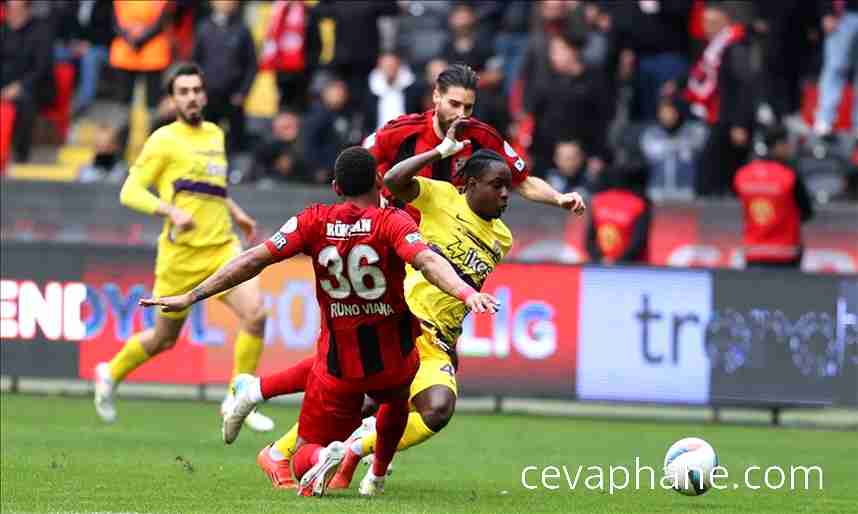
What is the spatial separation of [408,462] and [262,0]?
37.4 feet

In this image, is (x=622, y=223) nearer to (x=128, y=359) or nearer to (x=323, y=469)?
(x=128, y=359)

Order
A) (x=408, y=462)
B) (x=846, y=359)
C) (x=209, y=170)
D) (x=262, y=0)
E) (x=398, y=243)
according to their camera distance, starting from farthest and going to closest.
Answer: (x=262, y=0)
(x=846, y=359)
(x=209, y=170)
(x=408, y=462)
(x=398, y=243)

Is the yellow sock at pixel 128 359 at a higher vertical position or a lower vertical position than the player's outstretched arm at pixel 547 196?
lower

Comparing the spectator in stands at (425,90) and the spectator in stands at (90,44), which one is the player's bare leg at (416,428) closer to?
the spectator in stands at (425,90)

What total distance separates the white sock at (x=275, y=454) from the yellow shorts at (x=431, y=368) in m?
0.85

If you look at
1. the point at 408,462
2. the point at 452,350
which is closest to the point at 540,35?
the point at 408,462

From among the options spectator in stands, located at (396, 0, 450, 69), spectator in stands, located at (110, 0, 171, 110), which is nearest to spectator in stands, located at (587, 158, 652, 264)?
spectator in stands, located at (396, 0, 450, 69)

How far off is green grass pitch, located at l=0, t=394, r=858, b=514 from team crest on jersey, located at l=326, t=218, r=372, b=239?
1.44 metres

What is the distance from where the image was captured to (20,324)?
18.2 metres

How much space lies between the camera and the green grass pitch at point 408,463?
10680 mm

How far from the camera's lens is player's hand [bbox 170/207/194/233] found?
14039 mm

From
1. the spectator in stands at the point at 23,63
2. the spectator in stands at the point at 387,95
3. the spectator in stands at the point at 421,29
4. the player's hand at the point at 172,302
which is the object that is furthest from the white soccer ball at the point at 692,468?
the spectator in stands at the point at 23,63

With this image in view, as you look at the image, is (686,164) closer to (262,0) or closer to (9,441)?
(262,0)

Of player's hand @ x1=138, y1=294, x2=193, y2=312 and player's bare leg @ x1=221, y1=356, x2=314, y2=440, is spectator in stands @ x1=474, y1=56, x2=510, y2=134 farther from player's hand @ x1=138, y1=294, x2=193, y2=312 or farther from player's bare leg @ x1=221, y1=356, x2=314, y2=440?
player's hand @ x1=138, y1=294, x2=193, y2=312
